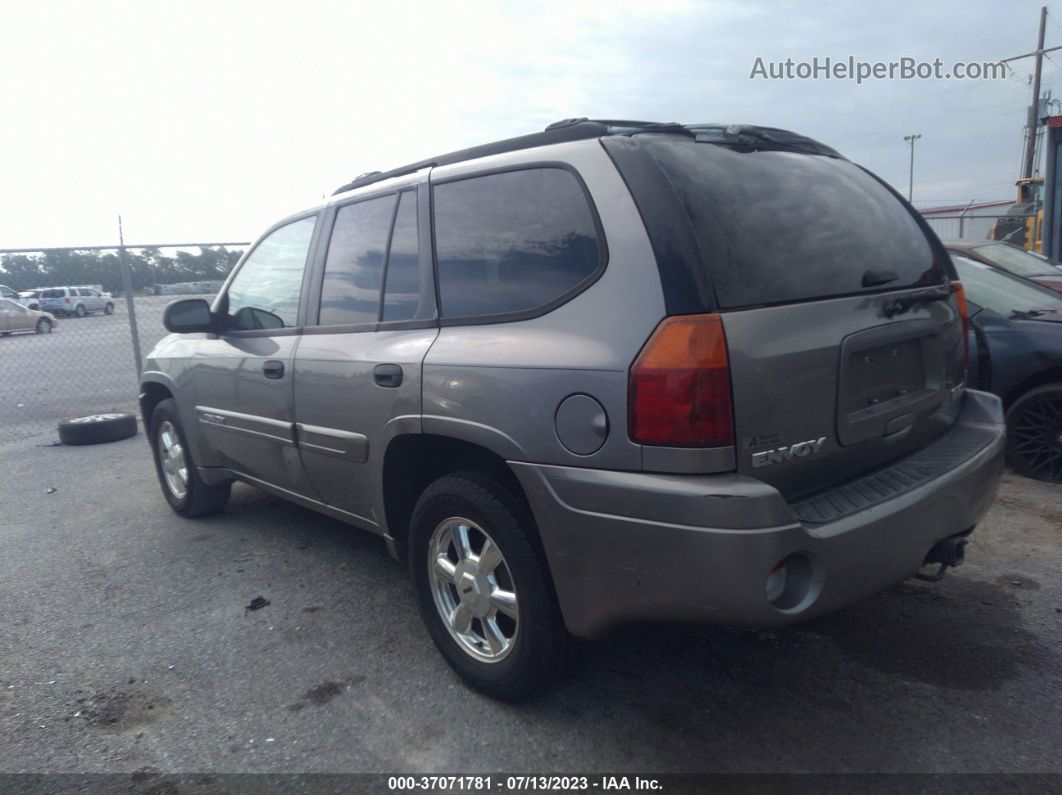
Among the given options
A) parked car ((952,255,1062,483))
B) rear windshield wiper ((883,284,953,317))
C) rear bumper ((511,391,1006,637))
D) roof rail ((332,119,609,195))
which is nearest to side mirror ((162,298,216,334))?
roof rail ((332,119,609,195))

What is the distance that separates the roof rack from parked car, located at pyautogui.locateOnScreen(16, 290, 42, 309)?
9.37m

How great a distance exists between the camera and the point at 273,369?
3871mm

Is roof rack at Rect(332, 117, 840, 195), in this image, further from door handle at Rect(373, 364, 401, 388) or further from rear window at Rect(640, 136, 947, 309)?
door handle at Rect(373, 364, 401, 388)

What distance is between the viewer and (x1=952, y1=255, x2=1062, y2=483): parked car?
15.9 ft

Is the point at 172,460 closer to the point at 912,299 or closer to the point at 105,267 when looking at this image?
the point at 912,299

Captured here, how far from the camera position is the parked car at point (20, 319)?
1132 centimetres

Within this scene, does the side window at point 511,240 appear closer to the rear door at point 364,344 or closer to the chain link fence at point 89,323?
the rear door at point 364,344

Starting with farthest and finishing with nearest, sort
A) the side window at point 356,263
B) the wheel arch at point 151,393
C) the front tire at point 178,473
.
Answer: the wheel arch at point 151,393, the front tire at point 178,473, the side window at point 356,263

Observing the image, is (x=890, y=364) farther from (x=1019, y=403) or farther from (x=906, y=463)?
(x=1019, y=403)

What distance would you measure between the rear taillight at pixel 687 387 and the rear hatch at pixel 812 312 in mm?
50

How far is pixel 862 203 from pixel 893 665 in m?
1.73

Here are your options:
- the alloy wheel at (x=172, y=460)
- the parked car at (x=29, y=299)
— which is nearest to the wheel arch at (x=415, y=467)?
the alloy wheel at (x=172, y=460)

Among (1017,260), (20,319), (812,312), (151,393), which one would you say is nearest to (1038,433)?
(1017,260)

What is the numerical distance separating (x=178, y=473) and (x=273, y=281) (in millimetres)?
1775
